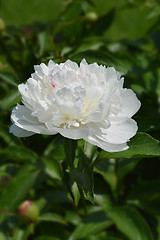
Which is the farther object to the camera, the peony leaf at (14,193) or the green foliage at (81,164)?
the peony leaf at (14,193)

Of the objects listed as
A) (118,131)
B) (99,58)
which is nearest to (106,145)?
(118,131)

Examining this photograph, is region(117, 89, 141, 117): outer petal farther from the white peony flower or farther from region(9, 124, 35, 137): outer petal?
region(9, 124, 35, 137): outer petal

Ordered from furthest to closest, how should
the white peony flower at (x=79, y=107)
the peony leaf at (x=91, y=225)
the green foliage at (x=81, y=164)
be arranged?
the peony leaf at (x=91, y=225) → the green foliage at (x=81, y=164) → the white peony flower at (x=79, y=107)

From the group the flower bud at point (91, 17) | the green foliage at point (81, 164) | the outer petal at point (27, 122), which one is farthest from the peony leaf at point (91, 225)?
the flower bud at point (91, 17)

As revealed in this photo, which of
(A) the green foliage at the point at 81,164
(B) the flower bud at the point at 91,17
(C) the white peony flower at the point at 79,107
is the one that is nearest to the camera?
(C) the white peony flower at the point at 79,107

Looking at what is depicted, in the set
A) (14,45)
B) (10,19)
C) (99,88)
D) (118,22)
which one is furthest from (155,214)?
(10,19)

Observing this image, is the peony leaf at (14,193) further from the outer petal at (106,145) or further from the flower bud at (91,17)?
the flower bud at (91,17)

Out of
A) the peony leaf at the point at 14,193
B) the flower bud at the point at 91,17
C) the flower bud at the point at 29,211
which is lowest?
the flower bud at the point at 29,211
